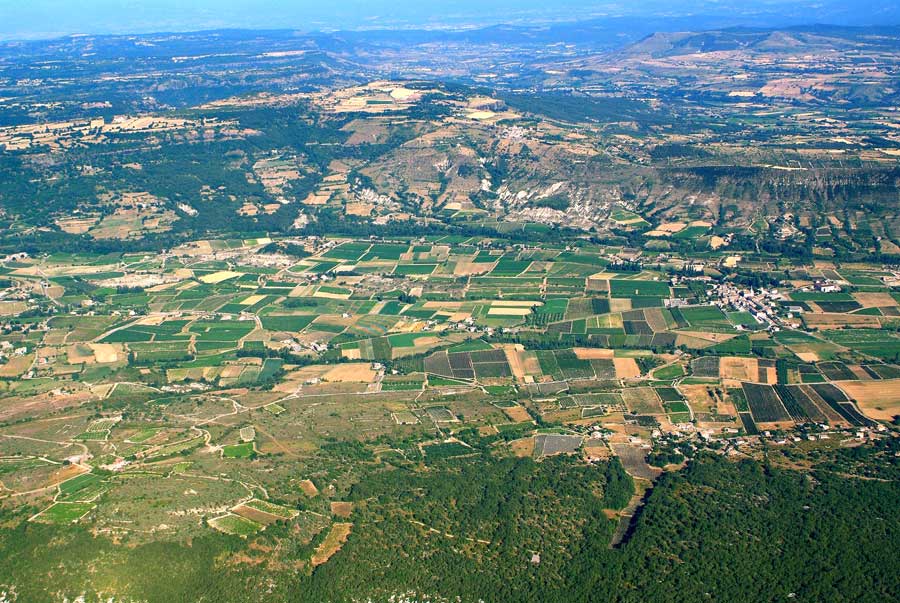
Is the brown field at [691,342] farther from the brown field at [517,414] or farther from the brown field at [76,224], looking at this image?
the brown field at [76,224]

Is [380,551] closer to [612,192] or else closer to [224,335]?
[224,335]

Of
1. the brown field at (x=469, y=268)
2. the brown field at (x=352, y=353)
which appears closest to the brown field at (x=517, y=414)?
the brown field at (x=352, y=353)

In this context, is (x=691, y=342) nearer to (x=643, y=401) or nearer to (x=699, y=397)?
(x=699, y=397)

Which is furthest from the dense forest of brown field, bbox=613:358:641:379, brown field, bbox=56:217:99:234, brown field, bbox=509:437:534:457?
brown field, bbox=56:217:99:234

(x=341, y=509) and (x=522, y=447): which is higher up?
(x=341, y=509)

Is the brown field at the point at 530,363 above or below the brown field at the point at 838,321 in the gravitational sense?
above

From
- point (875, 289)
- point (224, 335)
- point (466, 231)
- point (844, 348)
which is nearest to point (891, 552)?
point (844, 348)

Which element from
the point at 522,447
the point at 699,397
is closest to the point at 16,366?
the point at 522,447
